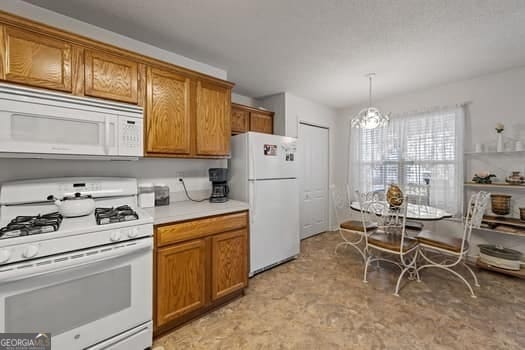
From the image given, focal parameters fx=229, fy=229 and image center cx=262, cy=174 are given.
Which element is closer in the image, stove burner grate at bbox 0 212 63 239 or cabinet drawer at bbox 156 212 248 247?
stove burner grate at bbox 0 212 63 239

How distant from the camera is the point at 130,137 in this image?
1791 millimetres

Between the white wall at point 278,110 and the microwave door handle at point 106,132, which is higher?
the white wall at point 278,110

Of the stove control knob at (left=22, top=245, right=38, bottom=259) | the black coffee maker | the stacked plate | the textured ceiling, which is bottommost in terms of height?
the stacked plate

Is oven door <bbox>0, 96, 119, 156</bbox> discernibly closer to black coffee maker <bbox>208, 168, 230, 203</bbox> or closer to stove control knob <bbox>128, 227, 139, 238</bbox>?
stove control knob <bbox>128, 227, 139, 238</bbox>

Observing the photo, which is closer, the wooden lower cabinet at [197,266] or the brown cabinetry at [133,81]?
the brown cabinetry at [133,81]

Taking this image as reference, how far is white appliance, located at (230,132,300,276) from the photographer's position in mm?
2592

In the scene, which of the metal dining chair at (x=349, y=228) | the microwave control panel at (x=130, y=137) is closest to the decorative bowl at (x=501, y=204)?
the metal dining chair at (x=349, y=228)

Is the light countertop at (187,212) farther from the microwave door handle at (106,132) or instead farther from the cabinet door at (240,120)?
the cabinet door at (240,120)

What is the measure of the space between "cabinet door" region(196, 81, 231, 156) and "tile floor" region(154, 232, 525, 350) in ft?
5.06

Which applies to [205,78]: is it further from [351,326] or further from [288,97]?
[351,326]

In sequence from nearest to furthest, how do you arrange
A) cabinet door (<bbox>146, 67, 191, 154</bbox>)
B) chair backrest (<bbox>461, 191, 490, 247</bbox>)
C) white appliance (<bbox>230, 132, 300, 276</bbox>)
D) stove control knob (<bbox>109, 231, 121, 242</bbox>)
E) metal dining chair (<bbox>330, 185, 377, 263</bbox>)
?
stove control knob (<bbox>109, 231, 121, 242</bbox>), cabinet door (<bbox>146, 67, 191, 154</bbox>), chair backrest (<bbox>461, 191, 490, 247</bbox>), white appliance (<bbox>230, 132, 300, 276</bbox>), metal dining chair (<bbox>330, 185, 377, 263</bbox>)

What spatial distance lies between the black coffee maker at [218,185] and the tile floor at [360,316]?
1015 mm

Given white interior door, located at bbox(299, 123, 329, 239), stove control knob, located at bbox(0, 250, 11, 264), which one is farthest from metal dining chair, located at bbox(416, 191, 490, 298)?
stove control knob, located at bbox(0, 250, 11, 264)

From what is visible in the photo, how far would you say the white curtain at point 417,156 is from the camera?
3.22 m
